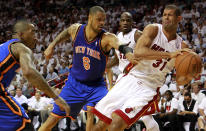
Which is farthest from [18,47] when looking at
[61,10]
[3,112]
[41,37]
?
[61,10]

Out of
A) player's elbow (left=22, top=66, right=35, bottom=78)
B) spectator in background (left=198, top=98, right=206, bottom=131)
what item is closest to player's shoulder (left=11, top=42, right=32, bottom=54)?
player's elbow (left=22, top=66, right=35, bottom=78)

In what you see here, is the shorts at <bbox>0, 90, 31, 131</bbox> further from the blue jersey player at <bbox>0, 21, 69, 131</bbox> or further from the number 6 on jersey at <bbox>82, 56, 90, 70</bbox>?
the number 6 on jersey at <bbox>82, 56, 90, 70</bbox>

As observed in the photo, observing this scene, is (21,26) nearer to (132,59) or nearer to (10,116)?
(10,116)

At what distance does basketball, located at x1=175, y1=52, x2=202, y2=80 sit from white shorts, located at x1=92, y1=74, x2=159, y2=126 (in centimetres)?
48

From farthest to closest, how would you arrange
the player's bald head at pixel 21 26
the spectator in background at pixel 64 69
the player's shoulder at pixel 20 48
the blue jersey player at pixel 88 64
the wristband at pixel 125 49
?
the spectator in background at pixel 64 69 < the blue jersey player at pixel 88 64 < the wristband at pixel 125 49 < the player's bald head at pixel 21 26 < the player's shoulder at pixel 20 48

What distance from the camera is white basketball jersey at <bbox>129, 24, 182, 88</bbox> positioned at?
12.7ft

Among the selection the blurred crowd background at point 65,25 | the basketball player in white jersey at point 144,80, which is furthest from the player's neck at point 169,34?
the blurred crowd background at point 65,25

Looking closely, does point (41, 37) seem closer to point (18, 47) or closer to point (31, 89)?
point (31, 89)

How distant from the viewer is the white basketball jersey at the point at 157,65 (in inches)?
153

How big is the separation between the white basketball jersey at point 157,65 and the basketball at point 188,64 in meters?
0.34

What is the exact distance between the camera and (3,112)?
303 centimetres

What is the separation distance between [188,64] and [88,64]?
162 centimetres

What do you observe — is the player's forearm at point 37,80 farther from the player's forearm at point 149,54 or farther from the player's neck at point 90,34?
the player's neck at point 90,34

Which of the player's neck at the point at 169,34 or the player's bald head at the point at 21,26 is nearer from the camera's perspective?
the player's bald head at the point at 21,26
